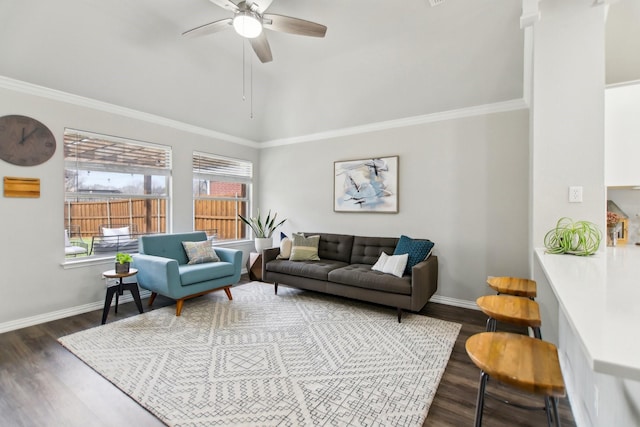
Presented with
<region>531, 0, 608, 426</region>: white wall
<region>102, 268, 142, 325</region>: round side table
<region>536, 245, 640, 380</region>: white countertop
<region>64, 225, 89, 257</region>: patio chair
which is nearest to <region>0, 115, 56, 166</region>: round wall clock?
<region>64, 225, 89, 257</region>: patio chair

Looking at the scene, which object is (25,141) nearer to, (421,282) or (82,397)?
(82,397)

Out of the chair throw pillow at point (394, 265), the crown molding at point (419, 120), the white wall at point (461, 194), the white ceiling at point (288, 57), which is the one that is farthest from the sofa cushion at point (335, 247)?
the white ceiling at point (288, 57)

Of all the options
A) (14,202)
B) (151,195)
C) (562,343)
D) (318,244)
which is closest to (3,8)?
(14,202)

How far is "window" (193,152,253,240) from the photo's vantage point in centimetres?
499

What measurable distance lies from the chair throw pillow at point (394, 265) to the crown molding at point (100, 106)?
137 inches

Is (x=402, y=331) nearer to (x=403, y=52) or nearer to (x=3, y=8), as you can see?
(x=403, y=52)

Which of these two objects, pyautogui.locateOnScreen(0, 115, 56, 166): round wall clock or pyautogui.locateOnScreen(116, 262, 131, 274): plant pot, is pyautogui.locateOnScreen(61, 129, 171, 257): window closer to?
pyautogui.locateOnScreen(0, 115, 56, 166): round wall clock

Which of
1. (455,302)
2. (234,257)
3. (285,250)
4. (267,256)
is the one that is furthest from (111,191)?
(455,302)

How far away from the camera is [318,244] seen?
460 cm

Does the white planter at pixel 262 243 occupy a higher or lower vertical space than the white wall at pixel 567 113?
lower

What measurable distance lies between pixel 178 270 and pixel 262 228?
84.5 inches

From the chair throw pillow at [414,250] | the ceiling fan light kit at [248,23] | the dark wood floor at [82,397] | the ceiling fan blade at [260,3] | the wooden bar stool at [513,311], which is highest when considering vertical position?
the ceiling fan blade at [260,3]

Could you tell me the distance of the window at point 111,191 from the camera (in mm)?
3629

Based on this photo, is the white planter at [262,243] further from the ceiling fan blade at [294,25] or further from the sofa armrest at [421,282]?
the ceiling fan blade at [294,25]
